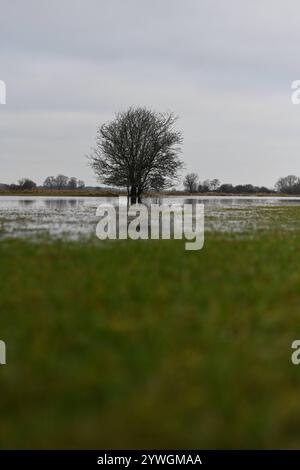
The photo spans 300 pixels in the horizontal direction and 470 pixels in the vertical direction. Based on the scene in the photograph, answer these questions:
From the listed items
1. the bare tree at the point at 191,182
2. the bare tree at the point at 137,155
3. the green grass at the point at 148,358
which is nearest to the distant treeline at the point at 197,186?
the bare tree at the point at 191,182

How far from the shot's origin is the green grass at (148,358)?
3.29m

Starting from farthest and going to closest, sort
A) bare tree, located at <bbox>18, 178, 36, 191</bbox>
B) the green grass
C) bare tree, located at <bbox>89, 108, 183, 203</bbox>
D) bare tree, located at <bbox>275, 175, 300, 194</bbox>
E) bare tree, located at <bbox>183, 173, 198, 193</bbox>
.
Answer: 1. bare tree, located at <bbox>275, 175, 300, 194</bbox>
2. bare tree, located at <bbox>183, 173, 198, 193</bbox>
3. bare tree, located at <bbox>18, 178, 36, 191</bbox>
4. bare tree, located at <bbox>89, 108, 183, 203</bbox>
5. the green grass

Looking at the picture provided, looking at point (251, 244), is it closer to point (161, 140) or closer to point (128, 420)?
point (128, 420)

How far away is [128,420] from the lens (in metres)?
3.38

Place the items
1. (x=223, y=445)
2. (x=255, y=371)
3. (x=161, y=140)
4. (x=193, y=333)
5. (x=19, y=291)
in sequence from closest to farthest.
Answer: (x=223, y=445), (x=255, y=371), (x=193, y=333), (x=19, y=291), (x=161, y=140)

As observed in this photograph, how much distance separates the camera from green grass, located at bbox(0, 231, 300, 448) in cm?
329

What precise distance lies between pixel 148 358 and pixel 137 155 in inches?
1599

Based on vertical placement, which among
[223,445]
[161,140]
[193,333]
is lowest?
[223,445]

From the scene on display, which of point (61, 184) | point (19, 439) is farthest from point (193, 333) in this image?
point (61, 184)

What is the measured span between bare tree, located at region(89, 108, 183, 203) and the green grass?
35.6 metres

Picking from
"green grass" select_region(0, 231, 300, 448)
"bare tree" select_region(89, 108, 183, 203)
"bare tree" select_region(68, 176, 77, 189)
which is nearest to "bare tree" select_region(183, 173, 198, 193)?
"bare tree" select_region(68, 176, 77, 189)

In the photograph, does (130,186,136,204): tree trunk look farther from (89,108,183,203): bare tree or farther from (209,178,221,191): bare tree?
(209,178,221,191): bare tree

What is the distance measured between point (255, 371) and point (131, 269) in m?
5.02

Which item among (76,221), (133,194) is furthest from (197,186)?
(76,221)
